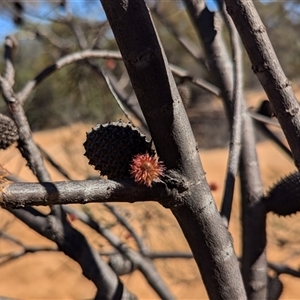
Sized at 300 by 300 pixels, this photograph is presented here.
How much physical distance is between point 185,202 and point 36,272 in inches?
206

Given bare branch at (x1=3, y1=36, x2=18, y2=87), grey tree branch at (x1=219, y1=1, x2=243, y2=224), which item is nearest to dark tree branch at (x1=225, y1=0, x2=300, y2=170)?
grey tree branch at (x1=219, y1=1, x2=243, y2=224)

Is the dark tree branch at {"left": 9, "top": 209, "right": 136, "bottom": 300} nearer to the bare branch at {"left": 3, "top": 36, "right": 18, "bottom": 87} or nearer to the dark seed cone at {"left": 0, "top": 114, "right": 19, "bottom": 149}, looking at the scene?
the dark seed cone at {"left": 0, "top": 114, "right": 19, "bottom": 149}

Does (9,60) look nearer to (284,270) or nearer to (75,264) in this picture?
(284,270)

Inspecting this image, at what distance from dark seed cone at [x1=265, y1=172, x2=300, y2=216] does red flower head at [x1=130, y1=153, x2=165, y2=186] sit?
406 millimetres

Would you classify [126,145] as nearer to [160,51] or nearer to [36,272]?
[160,51]

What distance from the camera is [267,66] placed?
0.78m

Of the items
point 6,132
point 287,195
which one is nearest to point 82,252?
point 6,132

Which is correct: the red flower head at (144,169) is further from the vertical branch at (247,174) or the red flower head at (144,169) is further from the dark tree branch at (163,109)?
the vertical branch at (247,174)

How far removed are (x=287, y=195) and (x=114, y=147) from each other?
433 millimetres

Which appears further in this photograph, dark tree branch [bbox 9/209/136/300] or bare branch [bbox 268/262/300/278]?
bare branch [bbox 268/262/300/278]

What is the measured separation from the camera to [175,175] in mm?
819

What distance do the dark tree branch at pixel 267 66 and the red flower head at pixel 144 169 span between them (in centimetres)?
18

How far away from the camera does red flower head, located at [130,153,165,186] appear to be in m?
0.75

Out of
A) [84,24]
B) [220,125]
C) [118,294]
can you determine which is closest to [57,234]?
[118,294]
